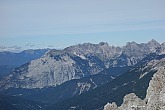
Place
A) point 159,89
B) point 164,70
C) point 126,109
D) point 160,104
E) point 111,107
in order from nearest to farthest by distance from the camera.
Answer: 1. point 160,104
2. point 159,89
3. point 164,70
4. point 126,109
5. point 111,107

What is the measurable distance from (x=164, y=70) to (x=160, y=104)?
2975cm

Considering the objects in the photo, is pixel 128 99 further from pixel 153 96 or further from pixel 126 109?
pixel 153 96

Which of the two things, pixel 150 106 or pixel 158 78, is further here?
pixel 158 78

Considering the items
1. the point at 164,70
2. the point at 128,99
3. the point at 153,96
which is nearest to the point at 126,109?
the point at 128,99

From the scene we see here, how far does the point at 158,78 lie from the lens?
5536 inches

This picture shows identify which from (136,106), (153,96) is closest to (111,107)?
(136,106)

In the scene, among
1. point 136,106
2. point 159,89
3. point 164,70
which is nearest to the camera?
point 159,89

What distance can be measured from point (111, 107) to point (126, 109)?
675 inches

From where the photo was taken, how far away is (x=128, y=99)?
174 m

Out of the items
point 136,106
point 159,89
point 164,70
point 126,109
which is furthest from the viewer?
point 126,109

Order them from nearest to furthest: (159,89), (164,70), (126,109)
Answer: (159,89), (164,70), (126,109)

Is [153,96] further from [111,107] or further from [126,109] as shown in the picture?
[111,107]

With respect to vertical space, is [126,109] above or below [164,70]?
below

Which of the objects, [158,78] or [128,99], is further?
[128,99]
